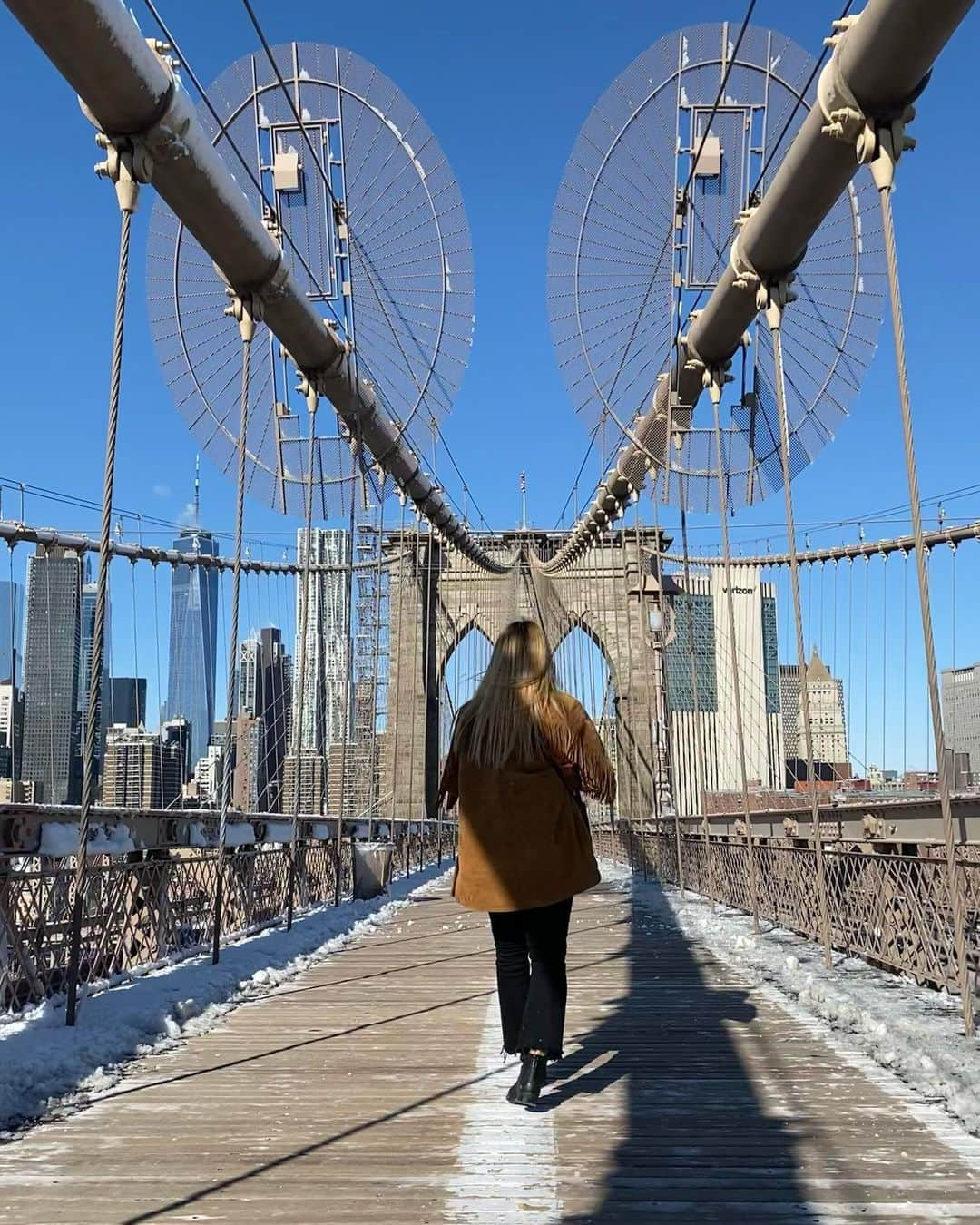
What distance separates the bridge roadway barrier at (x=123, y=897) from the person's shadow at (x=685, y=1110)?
9.74 ft

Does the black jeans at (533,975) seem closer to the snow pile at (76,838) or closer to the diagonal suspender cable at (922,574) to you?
the diagonal suspender cable at (922,574)

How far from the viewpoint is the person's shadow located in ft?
9.22

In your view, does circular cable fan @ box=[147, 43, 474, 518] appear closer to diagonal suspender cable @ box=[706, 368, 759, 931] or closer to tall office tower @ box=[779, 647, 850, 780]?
diagonal suspender cable @ box=[706, 368, 759, 931]

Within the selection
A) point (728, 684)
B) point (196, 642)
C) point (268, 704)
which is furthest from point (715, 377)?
point (196, 642)

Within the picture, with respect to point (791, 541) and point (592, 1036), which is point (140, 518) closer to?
point (791, 541)

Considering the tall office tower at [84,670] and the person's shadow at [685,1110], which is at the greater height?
the tall office tower at [84,670]

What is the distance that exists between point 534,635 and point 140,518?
1182 inches

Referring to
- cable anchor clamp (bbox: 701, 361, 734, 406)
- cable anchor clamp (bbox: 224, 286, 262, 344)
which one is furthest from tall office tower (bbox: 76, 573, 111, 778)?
cable anchor clamp (bbox: 701, 361, 734, 406)

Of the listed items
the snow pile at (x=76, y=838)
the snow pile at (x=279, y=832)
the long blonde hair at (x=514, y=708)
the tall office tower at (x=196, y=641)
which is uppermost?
the tall office tower at (x=196, y=641)

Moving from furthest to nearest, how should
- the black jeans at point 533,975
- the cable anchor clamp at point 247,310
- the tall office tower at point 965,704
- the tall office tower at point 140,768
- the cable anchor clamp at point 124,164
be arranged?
the tall office tower at point 965,704 → the tall office tower at point 140,768 → the cable anchor clamp at point 247,310 → the cable anchor clamp at point 124,164 → the black jeans at point 533,975

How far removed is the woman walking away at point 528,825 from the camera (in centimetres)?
390

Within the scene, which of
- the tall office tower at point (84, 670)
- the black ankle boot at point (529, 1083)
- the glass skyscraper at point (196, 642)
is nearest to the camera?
the black ankle boot at point (529, 1083)

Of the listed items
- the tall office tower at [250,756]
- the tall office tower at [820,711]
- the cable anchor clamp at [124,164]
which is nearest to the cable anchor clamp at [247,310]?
the cable anchor clamp at [124,164]

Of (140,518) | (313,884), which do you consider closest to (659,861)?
(313,884)
